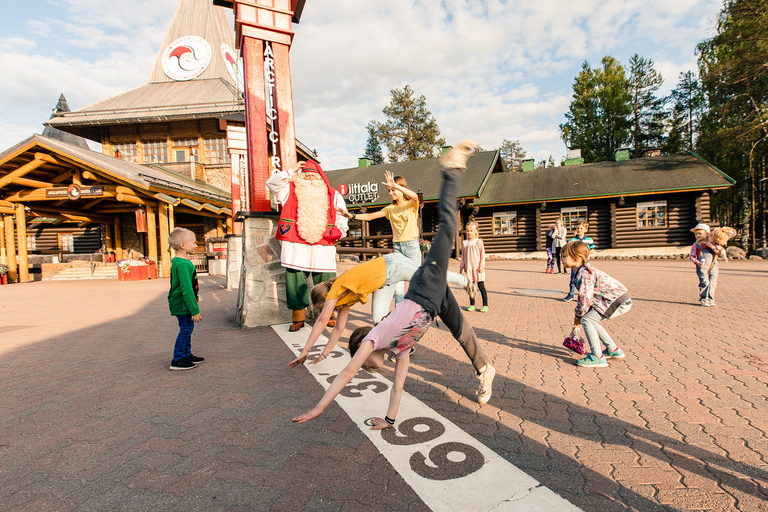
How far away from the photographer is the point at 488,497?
1663mm

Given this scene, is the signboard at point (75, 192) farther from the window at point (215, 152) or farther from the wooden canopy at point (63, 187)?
the window at point (215, 152)

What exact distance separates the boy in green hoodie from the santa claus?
1260 millimetres

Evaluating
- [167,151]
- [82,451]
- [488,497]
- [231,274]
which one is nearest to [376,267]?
[488,497]

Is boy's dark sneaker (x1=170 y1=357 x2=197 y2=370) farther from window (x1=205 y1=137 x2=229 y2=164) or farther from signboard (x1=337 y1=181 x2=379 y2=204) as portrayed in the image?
window (x1=205 y1=137 x2=229 y2=164)

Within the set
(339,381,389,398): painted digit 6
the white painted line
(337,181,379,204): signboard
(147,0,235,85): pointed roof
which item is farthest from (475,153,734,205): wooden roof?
(147,0,235,85): pointed roof

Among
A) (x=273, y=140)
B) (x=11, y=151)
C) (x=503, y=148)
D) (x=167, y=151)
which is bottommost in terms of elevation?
(x=273, y=140)

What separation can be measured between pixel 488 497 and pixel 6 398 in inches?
150

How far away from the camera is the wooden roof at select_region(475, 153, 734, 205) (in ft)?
61.0

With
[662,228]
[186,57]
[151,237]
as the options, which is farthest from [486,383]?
[186,57]

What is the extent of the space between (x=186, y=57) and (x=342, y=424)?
32377 mm

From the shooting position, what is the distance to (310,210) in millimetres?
4637

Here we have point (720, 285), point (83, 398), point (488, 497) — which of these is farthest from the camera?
point (720, 285)

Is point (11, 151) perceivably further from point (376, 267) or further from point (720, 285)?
point (720, 285)

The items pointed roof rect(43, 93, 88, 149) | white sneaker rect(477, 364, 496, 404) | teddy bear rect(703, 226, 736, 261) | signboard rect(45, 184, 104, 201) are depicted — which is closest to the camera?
white sneaker rect(477, 364, 496, 404)
